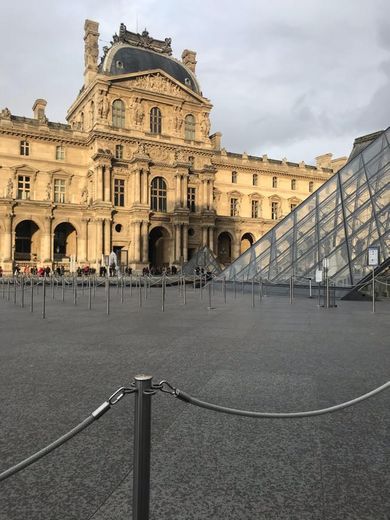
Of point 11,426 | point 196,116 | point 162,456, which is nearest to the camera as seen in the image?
point 162,456

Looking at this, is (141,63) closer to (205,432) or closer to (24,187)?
(24,187)

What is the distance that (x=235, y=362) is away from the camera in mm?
6668

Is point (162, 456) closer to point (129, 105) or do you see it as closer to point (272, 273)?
point (272, 273)

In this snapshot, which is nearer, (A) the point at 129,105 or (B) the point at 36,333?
(B) the point at 36,333

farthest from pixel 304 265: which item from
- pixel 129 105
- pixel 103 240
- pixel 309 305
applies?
pixel 129 105

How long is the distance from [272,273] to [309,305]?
19.8ft

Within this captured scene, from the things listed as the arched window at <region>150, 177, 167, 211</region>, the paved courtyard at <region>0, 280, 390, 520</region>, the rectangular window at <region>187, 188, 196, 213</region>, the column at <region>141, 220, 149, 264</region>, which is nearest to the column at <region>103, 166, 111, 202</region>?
the column at <region>141, 220, 149, 264</region>

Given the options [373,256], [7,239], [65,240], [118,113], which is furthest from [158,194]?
[373,256]

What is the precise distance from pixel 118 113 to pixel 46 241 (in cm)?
1566

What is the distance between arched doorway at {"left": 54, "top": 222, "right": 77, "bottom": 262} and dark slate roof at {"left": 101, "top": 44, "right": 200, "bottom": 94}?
17465 mm

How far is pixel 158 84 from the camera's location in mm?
49656

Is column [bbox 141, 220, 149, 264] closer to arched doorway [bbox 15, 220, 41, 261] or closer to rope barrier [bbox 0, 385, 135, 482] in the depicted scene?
arched doorway [bbox 15, 220, 41, 261]

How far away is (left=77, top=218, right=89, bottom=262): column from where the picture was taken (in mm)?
46188

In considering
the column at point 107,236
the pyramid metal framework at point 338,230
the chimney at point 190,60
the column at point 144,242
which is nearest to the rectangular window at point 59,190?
the column at point 107,236
